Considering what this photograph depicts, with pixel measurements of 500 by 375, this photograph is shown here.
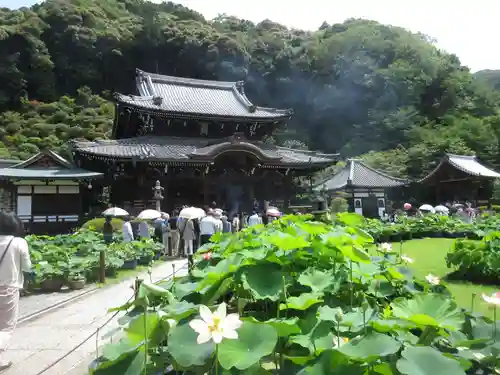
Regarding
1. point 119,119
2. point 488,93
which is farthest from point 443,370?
point 488,93

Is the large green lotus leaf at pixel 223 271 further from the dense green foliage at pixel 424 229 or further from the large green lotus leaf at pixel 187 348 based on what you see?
the dense green foliage at pixel 424 229

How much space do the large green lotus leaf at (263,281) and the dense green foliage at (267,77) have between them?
37.1 meters

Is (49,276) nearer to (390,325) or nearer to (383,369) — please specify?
(390,325)

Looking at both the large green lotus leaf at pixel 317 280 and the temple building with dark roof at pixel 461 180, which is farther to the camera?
the temple building with dark roof at pixel 461 180

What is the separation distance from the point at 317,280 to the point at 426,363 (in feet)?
2.81

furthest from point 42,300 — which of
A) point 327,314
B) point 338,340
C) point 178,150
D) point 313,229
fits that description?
point 178,150

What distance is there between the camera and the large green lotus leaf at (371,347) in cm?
130

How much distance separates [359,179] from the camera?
27.3 m

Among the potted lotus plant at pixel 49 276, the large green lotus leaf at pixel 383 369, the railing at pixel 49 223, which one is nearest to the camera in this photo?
the large green lotus leaf at pixel 383 369

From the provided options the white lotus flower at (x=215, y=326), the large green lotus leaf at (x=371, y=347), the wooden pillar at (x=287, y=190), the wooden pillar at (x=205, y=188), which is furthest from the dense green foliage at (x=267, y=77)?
the white lotus flower at (x=215, y=326)

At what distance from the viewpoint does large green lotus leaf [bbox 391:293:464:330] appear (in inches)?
66.7

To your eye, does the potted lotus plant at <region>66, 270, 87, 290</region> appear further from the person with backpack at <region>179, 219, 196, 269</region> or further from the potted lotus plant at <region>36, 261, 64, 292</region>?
the person with backpack at <region>179, 219, 196, 269</region>

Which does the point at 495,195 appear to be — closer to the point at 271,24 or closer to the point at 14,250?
the point at 14,250

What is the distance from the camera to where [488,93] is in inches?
1828
